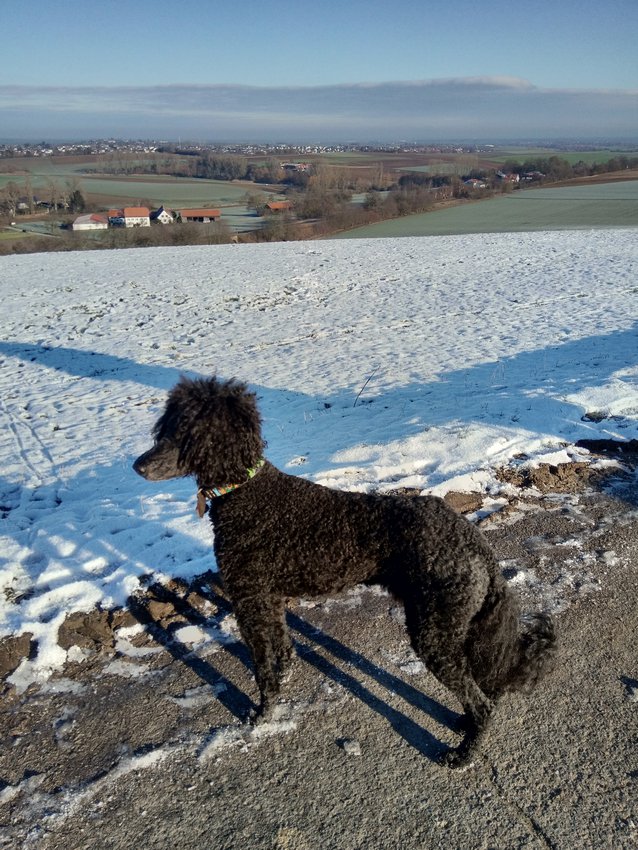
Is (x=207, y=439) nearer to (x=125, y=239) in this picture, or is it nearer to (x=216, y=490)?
(x=216, y=490)

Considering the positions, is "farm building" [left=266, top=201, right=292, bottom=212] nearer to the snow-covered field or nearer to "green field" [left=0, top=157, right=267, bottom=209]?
"green field" [left=0, top=157, right=267, bottom=209]

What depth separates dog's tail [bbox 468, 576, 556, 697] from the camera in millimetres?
3238

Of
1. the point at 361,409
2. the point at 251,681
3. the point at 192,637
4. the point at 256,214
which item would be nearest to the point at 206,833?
the point at 251,681

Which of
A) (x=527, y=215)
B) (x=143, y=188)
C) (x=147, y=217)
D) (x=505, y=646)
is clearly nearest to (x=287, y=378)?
(x=505, y=646)

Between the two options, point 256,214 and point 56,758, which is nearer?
point 56,758

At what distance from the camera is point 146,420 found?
8.94 m

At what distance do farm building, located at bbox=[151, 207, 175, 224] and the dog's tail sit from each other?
142ft

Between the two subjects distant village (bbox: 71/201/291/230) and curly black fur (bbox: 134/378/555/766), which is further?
distant village (bbox: 71/201/291/230)

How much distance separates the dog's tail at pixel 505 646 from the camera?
10.6 ft

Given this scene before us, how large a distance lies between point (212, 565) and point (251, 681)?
4.43ft

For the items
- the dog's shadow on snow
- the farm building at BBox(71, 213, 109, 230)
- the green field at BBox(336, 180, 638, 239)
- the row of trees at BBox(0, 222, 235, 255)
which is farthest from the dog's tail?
the farm building at BBox(71, 213, 109, 230)

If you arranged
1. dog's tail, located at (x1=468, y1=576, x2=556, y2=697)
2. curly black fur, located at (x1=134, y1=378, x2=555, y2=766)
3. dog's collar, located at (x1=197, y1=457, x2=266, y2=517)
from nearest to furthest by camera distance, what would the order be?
curly black fur, located at (x1=134, y1=378, x2=555, y2=766) → dog's tail, located at (x1=468, y1=576, x2=556, y2=697) → dog's collar, located at (x1=197, y1=457, x2=266, y2=517)

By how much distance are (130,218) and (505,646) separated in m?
44.4

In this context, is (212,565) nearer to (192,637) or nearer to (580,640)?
(192,637)
